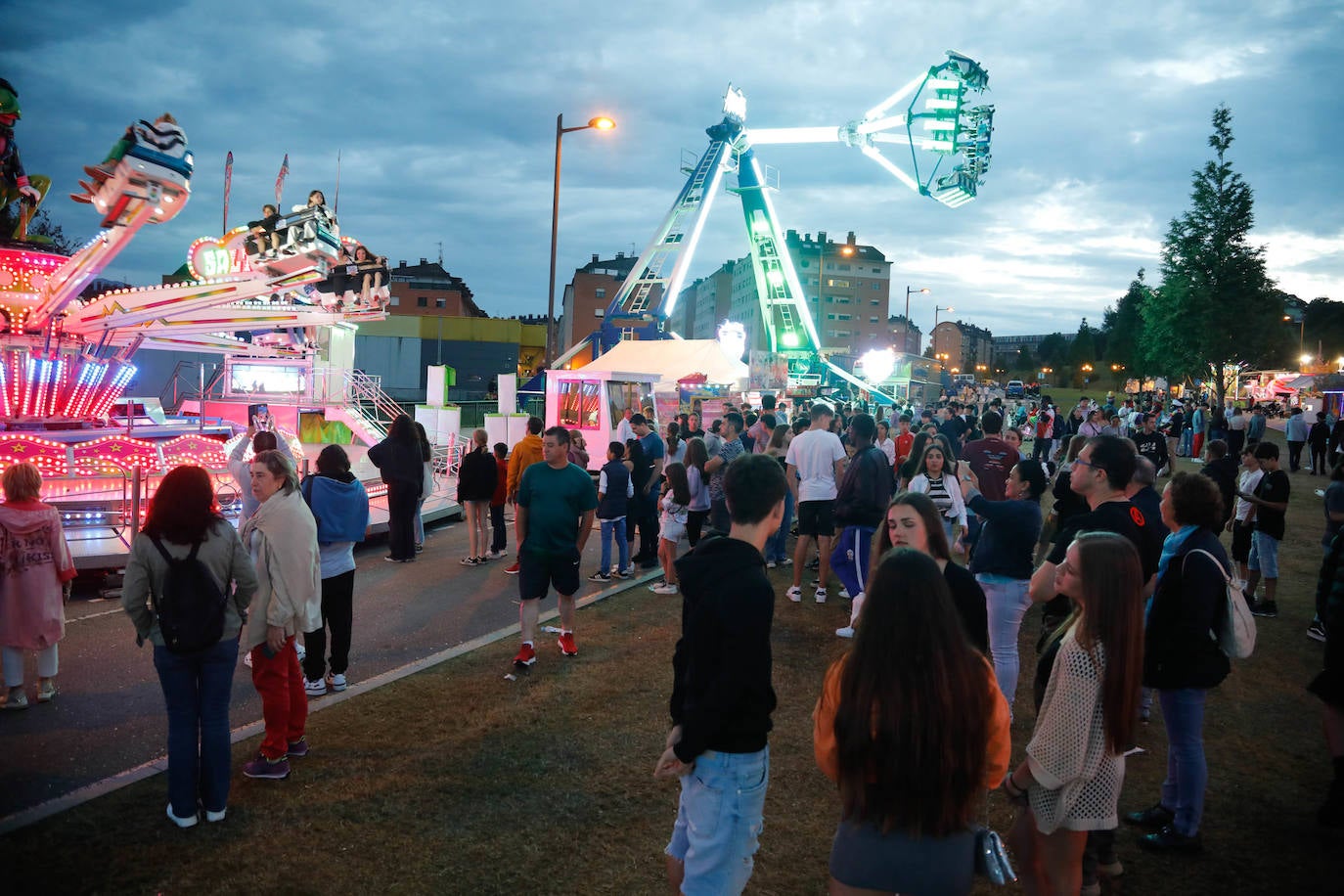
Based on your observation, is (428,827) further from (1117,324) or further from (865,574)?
(1117,324)

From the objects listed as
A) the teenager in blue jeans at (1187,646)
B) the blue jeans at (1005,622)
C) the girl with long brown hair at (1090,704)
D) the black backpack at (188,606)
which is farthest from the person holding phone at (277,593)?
the teenager in blue jeans at (1187,646)

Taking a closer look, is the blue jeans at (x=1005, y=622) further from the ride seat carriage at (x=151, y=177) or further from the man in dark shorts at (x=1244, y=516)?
the ride seat carriage at (x=151, y=177)

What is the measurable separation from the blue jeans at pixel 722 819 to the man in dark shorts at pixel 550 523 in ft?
11.7

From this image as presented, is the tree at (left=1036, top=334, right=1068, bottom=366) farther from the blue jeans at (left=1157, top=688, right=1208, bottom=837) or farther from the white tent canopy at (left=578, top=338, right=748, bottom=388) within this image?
the blue jeans at (left=1157, top=688, right=1208, bottom=837)

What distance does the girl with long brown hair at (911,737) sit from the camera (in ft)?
7.06

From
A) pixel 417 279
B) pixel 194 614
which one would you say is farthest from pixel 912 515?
pixel 417 279

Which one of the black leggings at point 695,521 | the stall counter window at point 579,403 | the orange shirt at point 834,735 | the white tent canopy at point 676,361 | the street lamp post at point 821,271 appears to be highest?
the street lamp post at point 821,271

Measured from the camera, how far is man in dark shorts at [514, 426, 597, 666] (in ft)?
20.3

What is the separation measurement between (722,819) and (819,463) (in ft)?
20.7

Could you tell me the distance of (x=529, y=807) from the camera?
14.4ft

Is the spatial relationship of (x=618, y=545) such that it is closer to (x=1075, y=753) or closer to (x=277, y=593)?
(x=277, y=593)

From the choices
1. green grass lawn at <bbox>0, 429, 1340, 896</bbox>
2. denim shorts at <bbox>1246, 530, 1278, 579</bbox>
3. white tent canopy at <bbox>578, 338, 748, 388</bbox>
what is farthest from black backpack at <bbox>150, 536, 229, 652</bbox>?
white tent canopy at <bbox>578, 338, 748, 388</bbox>

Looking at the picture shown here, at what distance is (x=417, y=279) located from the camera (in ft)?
257

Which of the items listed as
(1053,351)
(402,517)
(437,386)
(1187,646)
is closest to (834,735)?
(1187,646)
